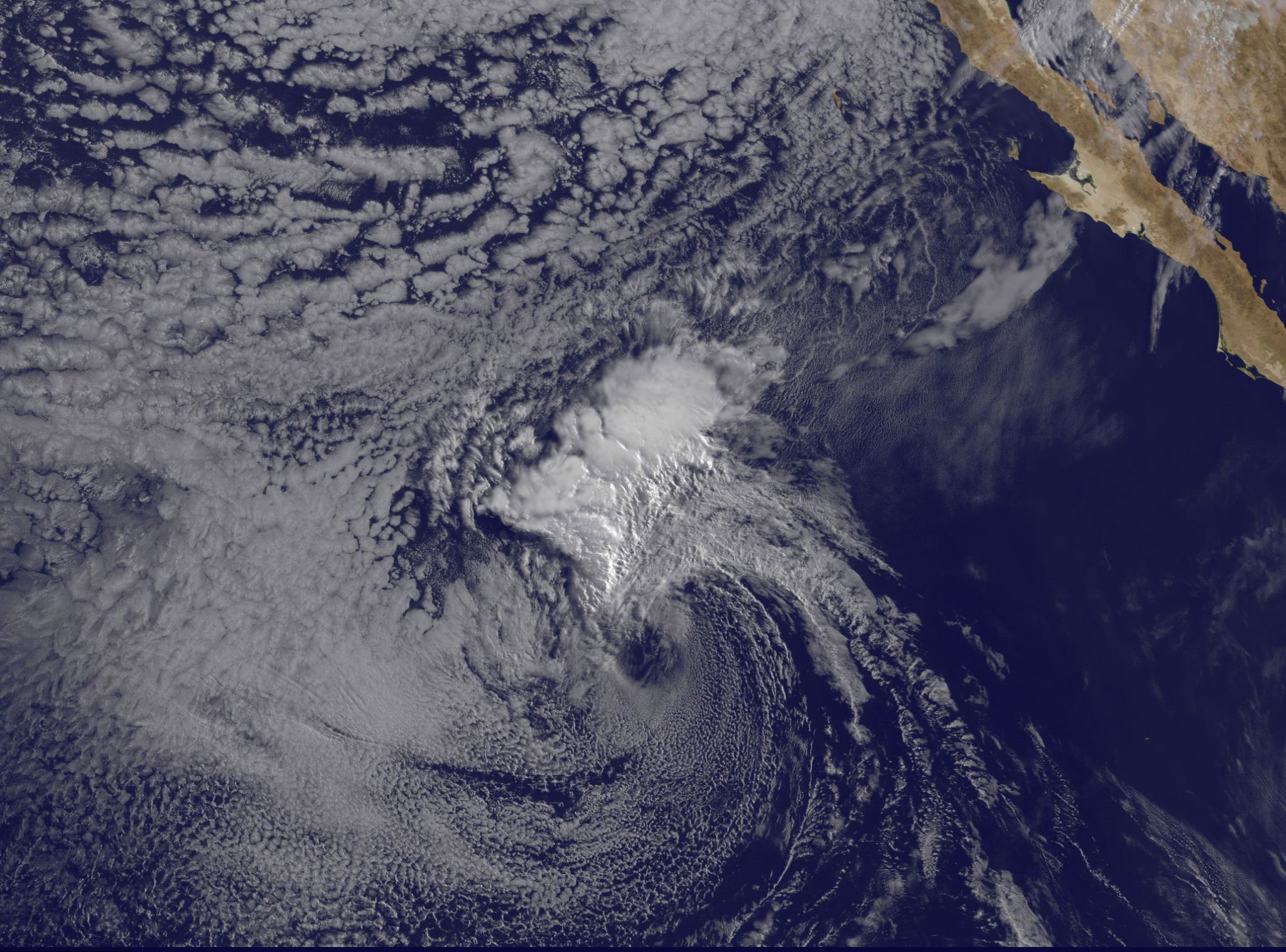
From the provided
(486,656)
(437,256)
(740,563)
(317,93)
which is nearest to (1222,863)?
(740,563)

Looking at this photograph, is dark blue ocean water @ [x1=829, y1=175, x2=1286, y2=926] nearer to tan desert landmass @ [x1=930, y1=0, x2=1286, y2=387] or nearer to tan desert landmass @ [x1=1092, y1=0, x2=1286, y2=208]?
tan desert landmass @ [x1=930, y1=0, x2=1286, y2=387]

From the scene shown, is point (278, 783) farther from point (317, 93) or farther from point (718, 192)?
point (718, 192)

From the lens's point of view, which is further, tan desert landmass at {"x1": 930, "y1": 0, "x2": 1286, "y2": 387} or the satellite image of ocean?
tan desert landmass at {"x1": 930, "y1": 0, "x2": 1286, "y2": 387}

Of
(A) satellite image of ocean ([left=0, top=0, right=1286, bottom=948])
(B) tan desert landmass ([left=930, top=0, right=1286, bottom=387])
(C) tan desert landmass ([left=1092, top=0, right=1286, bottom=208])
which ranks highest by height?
(C) tan desert landmass ([left=1092, top=0, right=1286, bottom=208])

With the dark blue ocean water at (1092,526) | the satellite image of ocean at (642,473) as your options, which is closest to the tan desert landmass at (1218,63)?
the satellite image of ocean at (642,473)

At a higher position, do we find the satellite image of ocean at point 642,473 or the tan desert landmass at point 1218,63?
the tan desert landmass at point 1218,63

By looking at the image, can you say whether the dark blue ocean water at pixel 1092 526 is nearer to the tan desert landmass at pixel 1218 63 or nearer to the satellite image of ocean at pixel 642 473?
the satellite image of ocean at pixel 642 473

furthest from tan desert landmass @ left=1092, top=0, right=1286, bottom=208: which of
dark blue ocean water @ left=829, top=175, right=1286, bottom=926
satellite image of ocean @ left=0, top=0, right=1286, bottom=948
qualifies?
dark blue ocean water @ left=829, top=175, right=1286, bottom=926
